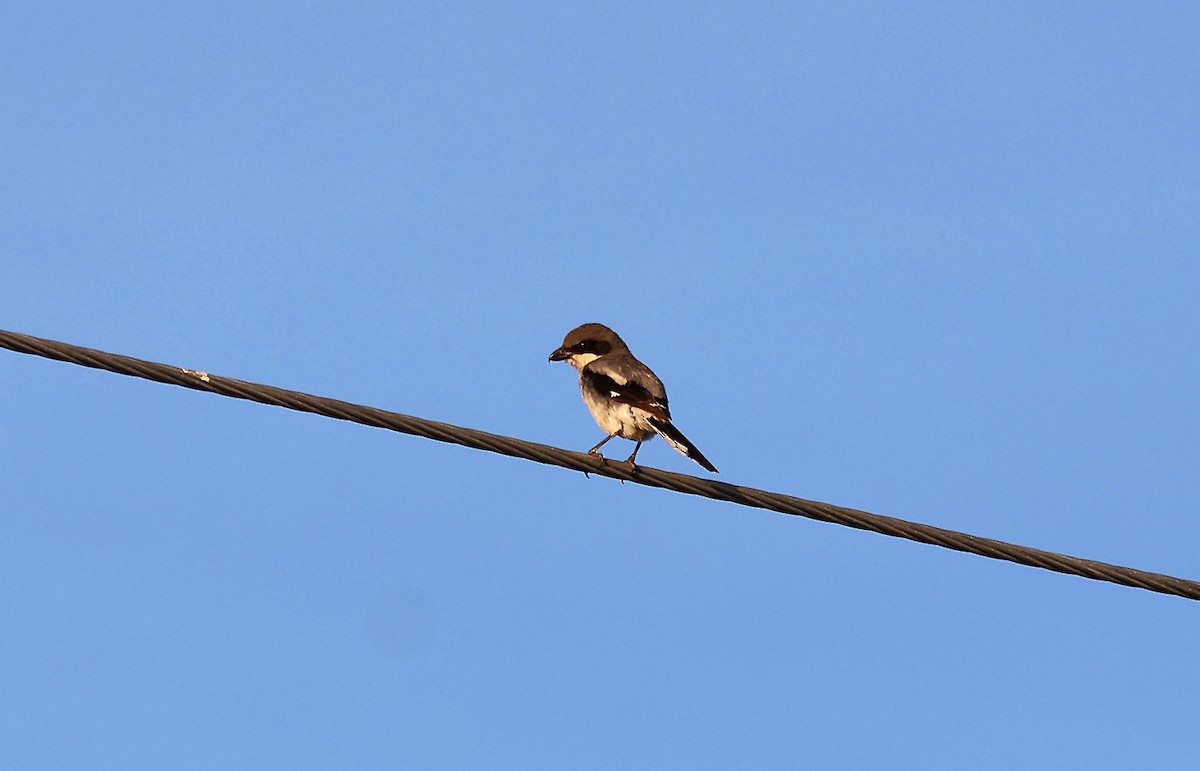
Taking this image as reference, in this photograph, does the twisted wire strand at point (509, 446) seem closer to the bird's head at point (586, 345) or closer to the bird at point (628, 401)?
the bird at point (628, 401)

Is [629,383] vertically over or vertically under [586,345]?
under

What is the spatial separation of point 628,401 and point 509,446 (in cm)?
444

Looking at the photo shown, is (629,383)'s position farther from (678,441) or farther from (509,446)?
(509,446)

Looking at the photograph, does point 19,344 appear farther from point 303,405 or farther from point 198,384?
point 303,405

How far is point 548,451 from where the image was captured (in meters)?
8.41

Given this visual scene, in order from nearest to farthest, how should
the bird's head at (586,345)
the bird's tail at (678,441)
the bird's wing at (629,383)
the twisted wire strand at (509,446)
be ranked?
the twisted wire strand at (509,446)
the bird's tail at (678,441)
the bird's wing at (629,383)
the bird's head at (586,345)

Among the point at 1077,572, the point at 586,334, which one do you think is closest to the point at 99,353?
the point at 1077,572

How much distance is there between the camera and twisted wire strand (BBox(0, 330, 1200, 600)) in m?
7.61

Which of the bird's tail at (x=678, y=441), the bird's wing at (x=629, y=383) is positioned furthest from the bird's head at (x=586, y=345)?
the bird's tail at (x=678, y=441)

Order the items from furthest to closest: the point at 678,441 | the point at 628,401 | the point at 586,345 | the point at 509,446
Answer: the point at 586,345 < the point at 628,401 < the point at 678,441 < the point at 509,446

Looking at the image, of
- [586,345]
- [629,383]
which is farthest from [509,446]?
[586,345]

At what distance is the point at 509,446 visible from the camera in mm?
8242

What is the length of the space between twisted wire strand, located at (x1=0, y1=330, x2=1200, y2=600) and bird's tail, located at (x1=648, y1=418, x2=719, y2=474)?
2.94m

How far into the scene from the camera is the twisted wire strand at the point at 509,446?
761 centimetres
